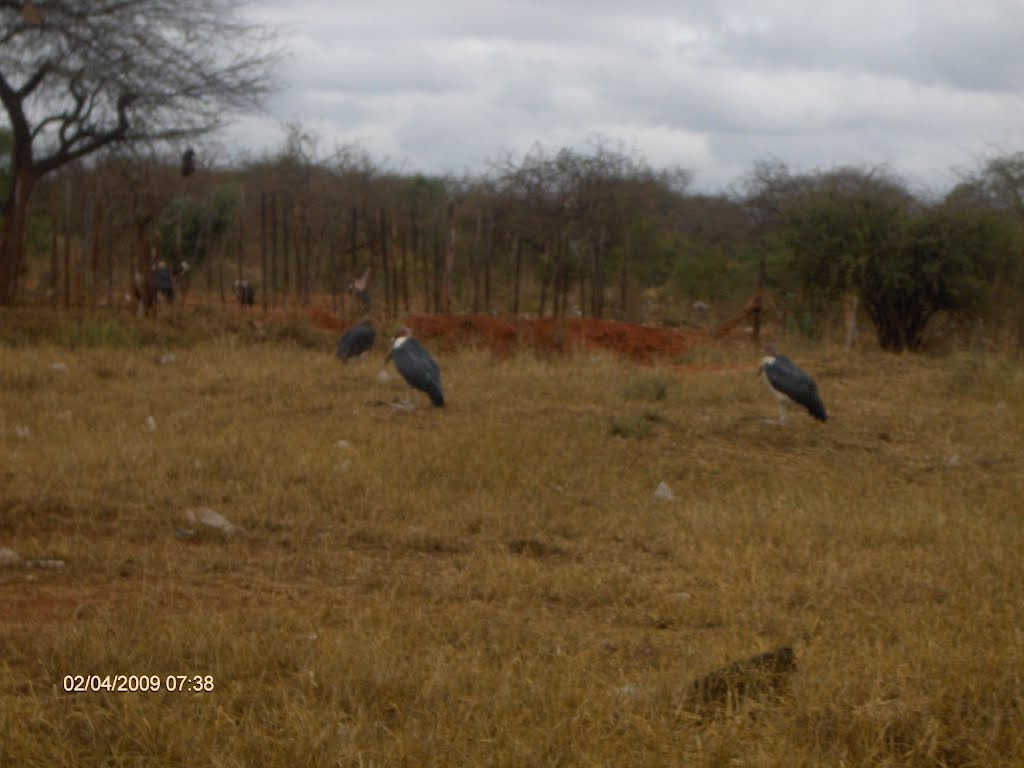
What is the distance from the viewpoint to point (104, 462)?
704cm

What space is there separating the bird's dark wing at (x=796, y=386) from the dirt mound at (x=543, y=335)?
5.49 meters

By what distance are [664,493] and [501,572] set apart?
229 centimetres

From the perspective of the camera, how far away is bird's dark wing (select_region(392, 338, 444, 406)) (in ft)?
30.7

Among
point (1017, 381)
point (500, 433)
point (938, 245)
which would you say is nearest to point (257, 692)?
point (500, 433)

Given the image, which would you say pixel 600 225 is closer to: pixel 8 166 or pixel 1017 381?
pixel 1017 381

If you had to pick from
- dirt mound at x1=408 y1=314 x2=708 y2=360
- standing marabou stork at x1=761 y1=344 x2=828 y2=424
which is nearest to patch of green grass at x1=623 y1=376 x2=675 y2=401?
standing marabou stork at x1=761 y1=344 x2=828 y2=424

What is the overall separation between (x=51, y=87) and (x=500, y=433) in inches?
426

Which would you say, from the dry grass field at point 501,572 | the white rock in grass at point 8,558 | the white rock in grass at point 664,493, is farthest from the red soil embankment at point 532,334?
the white rock in grass at point 8,558

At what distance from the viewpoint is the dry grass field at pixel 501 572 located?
332 cm

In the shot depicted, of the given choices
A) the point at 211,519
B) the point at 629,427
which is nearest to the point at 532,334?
the point at 629,427

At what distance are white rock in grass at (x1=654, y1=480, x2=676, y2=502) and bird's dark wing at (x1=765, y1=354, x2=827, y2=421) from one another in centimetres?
217

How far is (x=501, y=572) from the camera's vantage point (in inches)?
206

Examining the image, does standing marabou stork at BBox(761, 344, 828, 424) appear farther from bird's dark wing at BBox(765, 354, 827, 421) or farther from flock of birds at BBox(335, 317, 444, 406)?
flock of birds at BBox(335, 317, 444, 406)
